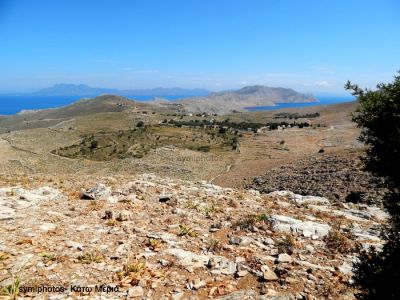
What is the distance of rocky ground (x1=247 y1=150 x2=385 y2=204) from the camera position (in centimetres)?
2507

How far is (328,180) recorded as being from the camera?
3059 centimetres

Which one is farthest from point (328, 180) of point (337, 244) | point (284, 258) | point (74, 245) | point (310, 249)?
point (74, 245)

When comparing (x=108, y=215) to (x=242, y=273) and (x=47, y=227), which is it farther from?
(x=242, y=273)

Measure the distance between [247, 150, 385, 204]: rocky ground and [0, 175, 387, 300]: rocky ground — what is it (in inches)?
342

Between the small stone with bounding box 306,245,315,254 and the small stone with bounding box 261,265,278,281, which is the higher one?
the small stone with bounding box 261,265,278,281

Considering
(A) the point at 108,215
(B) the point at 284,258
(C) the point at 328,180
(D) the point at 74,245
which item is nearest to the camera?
(B) the point at 284,258

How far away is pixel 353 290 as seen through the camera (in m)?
8.51

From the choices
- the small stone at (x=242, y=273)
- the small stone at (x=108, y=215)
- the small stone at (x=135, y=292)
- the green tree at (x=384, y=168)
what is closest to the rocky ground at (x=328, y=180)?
the green tree at (x=384, y=168)

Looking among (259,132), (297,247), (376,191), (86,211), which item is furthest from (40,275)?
(259,132)

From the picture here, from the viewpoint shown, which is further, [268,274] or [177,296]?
[268,274]

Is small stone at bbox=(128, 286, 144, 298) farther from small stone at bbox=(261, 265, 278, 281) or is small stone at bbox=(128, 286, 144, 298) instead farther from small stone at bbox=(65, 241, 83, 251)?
small stone at bbox=(261, 265, 278, 281)

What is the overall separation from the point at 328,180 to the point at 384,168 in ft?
78.6

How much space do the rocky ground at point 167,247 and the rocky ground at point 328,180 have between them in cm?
868

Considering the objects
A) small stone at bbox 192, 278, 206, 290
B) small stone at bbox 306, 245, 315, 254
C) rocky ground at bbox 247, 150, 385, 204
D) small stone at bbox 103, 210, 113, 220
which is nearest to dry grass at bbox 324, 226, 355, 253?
small stone at bbox 306, 245, 315, 254
